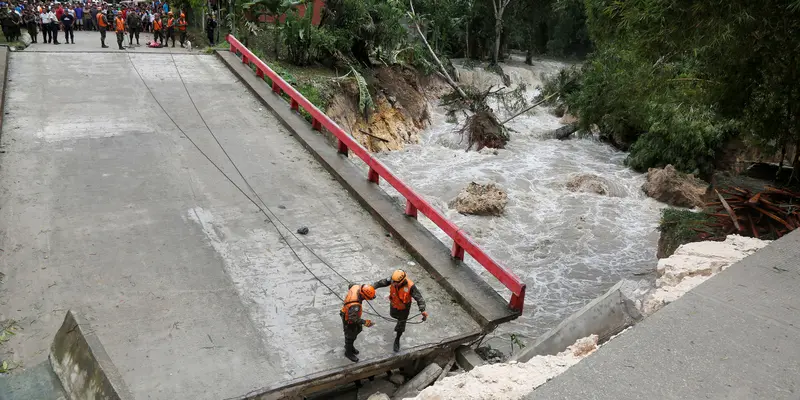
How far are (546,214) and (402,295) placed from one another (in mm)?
10942

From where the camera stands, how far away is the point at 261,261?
7.85 m

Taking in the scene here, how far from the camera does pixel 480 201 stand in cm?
1561

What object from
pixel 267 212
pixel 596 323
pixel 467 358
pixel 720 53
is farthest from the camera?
pixel 720 53

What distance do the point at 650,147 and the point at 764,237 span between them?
11515mm

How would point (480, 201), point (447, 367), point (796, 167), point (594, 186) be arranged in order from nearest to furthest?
point (447, 367)
point (796, 167)
point (480, 201)
point (594, 186)

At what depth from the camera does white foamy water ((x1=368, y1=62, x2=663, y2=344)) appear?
1256cm

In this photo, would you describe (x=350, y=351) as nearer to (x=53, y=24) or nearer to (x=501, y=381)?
(x=501, y=381)

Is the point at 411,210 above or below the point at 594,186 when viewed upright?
above

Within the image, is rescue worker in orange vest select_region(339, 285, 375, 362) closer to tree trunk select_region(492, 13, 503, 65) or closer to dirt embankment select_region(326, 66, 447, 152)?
dirt embankment select_region(326, 66, 447, 152)

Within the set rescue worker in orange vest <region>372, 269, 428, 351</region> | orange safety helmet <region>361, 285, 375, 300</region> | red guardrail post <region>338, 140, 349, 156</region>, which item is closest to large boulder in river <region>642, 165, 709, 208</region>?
red guardrail post <region>338, 140, 349, 156</region>

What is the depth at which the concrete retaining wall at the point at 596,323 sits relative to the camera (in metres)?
5.23

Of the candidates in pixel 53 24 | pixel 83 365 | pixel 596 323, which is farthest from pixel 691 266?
pixel 53 24

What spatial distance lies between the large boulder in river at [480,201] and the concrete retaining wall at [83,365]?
1067 centimetres

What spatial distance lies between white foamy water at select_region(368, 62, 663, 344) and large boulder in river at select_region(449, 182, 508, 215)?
0.66 feet
